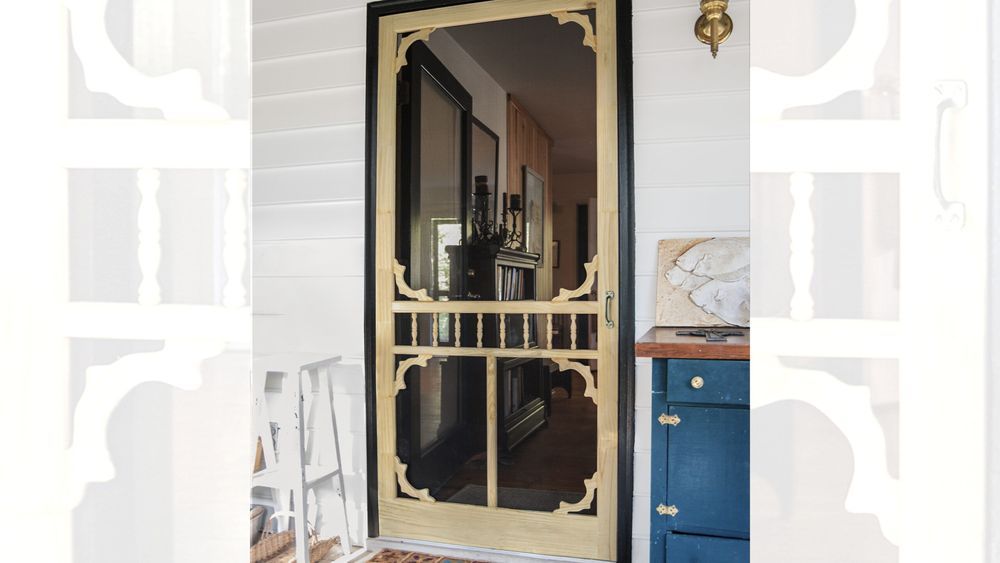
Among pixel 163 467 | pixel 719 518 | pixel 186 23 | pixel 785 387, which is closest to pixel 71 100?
pixel 186 23

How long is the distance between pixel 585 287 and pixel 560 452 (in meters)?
0.64

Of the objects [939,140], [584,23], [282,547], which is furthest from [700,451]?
[282,547]

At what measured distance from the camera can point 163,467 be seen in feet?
2.34

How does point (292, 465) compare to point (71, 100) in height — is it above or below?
below

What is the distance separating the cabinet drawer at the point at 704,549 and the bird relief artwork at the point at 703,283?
0.75 metres

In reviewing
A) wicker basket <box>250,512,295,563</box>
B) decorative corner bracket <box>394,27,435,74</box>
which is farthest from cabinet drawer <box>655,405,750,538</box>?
decorative corner bracket <box>394,27,435,74</box>

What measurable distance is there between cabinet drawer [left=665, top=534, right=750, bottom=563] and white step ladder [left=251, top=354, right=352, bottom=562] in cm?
131

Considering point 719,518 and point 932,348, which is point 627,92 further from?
point 932,348

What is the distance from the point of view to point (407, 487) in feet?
8.45

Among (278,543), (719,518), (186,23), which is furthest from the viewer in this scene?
(278,543)

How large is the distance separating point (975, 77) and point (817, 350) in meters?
0.26

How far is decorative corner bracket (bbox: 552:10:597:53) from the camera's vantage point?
2.35 metres

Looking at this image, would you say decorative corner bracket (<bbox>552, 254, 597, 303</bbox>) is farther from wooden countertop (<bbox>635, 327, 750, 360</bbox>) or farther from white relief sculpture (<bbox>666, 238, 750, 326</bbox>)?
wooden countertop (<bbox>635, 327, 750, 360</bbox>)
